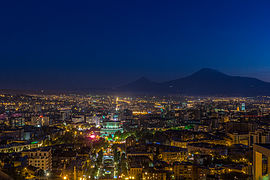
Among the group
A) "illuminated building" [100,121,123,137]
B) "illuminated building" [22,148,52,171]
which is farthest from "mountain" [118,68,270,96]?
"illuminated building" [22,148,52,171]

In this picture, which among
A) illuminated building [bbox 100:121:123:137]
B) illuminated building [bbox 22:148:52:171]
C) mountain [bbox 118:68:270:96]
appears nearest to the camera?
illuminated building [bbox 22:148:52:171]

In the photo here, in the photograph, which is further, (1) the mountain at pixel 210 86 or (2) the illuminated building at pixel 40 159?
(1) the mountain at pixel 210 86

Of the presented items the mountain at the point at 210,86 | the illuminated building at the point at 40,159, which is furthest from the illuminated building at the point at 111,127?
the mountain at the point at 210,86

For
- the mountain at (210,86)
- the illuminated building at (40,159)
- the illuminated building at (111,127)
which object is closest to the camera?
the illuminated building at (40,159)

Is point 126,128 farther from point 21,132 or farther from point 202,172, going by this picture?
point 202,172

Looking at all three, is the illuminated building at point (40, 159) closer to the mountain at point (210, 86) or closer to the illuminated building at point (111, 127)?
the illuminated building at point (111, 127)

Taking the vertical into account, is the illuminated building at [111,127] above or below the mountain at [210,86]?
below

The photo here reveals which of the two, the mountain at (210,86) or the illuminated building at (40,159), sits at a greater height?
the mountain at (210,86)

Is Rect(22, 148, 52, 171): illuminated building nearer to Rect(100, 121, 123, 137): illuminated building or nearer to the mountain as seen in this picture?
Rect(100, 121, 123, 137): illuminated building

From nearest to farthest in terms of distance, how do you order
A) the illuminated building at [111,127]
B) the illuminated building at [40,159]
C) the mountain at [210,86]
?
1. the illuminated building at [40,159]
2. the illuminated building at [111,127]
3. the mountain at [210,86]

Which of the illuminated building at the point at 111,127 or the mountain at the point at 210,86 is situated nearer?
the illuminated building at the point at 111,127

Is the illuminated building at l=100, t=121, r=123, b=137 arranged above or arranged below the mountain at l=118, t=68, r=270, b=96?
below
